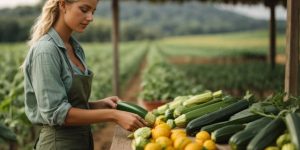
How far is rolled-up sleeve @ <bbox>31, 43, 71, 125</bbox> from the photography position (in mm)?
3059

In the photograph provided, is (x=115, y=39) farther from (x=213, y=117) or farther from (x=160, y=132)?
(x=160, y=132)

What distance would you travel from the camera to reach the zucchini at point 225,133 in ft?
10.3

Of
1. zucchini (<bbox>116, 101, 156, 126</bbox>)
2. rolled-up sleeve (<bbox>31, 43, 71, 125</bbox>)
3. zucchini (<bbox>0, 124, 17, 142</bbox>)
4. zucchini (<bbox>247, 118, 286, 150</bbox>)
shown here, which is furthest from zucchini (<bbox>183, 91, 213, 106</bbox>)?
zucchini (<bbox>0, 124, 17, 142</bbox>)

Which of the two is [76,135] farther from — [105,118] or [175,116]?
[175,116]

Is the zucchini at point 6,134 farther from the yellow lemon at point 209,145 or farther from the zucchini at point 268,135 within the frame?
the zucchini at point 268,135

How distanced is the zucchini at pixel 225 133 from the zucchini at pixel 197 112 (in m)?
0.48

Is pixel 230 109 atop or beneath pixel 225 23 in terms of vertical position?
atop

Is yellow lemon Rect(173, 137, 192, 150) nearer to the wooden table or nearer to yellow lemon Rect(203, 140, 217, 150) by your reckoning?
yellow lemon Rect(203, 140, 217, 150)

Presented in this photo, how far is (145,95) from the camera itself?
686cm

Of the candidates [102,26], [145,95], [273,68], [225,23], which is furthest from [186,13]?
[145,95]

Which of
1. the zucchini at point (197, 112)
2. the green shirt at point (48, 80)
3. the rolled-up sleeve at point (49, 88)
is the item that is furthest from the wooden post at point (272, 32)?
the rolled-up sleeve at point (49, 88)

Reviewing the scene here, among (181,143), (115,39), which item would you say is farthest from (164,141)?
(115,39)

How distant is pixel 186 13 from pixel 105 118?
145 meters

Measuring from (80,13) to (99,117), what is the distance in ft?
2.24
